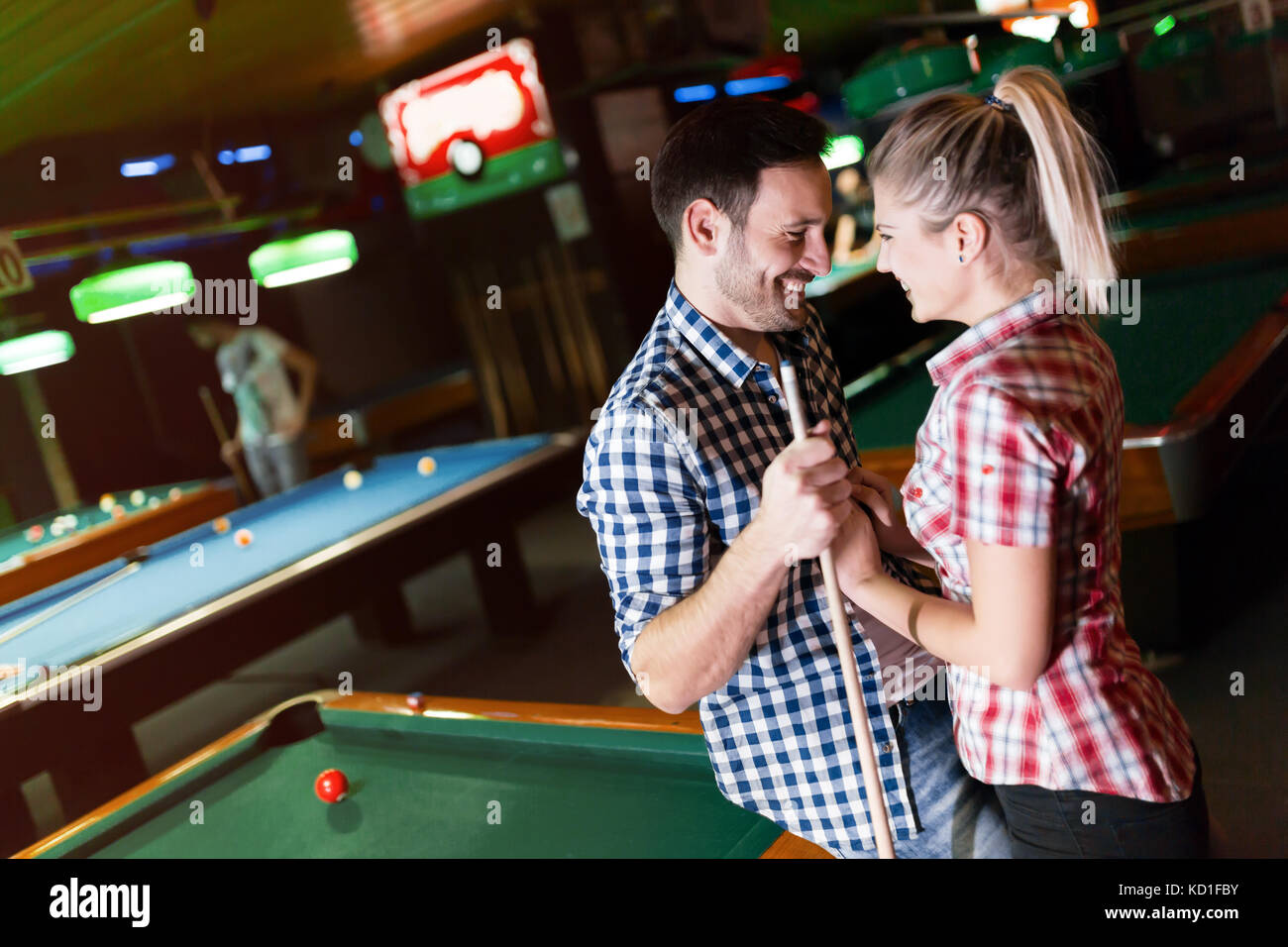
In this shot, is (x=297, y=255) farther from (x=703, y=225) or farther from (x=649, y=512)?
(x=649, y=512)

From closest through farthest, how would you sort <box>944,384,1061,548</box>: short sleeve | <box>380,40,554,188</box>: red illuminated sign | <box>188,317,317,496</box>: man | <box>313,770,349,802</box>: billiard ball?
<box>944,384,1061,548</box>: short sleeve < <box>313,770,349,802</box>: billiard ball < <box>380,40,554,188</box>: red illuminated sign < <box>188,317,317,496</box>: man

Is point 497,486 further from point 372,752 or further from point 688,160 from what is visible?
point 688,160

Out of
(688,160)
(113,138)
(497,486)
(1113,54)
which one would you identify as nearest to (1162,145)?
(1113,54)

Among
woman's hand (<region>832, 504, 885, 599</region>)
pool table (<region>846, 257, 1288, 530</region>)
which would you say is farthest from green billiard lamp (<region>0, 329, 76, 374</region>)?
woman's hand (<region>832, 504, 885, 599</region>)

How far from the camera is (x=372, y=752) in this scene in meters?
2.40

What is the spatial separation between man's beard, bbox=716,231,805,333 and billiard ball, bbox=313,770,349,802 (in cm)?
141

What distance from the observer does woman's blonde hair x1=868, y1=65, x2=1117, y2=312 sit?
1073 millimetres

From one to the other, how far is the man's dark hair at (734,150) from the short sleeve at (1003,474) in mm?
478

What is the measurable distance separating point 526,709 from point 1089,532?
1.46 meters

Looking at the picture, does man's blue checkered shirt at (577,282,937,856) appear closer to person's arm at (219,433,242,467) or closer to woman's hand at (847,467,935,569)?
woman's hand at (847,467,935,569)

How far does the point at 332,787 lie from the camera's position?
2.17m

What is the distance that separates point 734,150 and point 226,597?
9.07 feet

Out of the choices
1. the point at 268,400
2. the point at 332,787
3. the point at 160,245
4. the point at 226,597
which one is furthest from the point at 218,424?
the point at 332,787

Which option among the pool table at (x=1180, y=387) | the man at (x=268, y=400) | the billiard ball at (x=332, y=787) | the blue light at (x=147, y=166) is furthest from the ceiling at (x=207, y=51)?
the billiard ball at (x=332, y=787)
